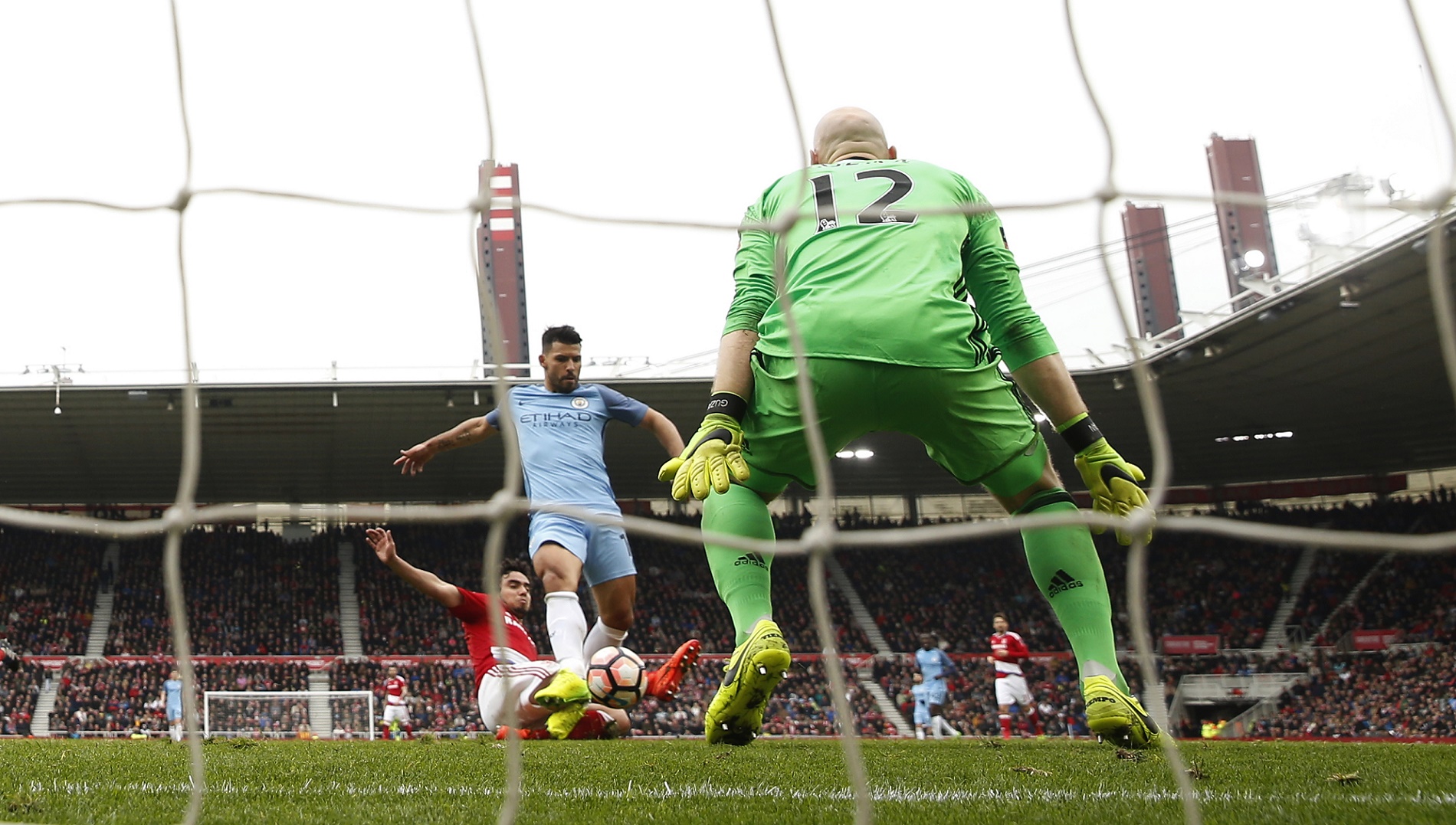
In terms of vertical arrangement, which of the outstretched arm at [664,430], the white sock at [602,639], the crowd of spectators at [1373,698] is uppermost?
the outstretched arm at [664,430]

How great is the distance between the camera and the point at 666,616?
23703 millimetres

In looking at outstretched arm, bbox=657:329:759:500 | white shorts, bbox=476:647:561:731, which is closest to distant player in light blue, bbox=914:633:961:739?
white shorts, bbox=476:647:561:731

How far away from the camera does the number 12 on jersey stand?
2.91 metres

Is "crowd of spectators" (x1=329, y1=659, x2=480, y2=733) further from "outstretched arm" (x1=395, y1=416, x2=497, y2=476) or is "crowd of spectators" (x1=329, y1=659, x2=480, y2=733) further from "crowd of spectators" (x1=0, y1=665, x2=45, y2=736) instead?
"outstretched arm" (x1=395, y1=416, x2=497, y2=476)

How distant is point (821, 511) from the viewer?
206 cm

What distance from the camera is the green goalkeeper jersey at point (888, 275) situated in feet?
8.87

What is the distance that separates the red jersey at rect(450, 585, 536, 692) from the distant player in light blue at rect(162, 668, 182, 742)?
13522 millimetres

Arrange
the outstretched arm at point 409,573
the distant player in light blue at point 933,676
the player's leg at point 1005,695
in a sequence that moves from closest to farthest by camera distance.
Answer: the outstretched arm at point 409,573, the player's leg at point 1005,695, the distant player in light blue at point 933,676

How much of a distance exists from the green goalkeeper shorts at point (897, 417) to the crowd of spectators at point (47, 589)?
2218 centimetres

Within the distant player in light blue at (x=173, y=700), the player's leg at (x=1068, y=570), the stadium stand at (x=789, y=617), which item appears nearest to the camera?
the player's leg at (x=1068, y=570)

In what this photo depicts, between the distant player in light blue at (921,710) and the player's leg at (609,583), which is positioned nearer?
the player's leg at (609,583)

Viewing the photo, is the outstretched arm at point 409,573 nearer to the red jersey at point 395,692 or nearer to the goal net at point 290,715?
the goal net at point 290,715

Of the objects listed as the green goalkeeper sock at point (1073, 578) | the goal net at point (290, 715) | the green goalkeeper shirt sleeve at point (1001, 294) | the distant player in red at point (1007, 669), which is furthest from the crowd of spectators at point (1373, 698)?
the green goalkeeper shirt sleeve at point (1001, 294)

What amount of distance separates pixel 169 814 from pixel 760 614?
4.52ft
